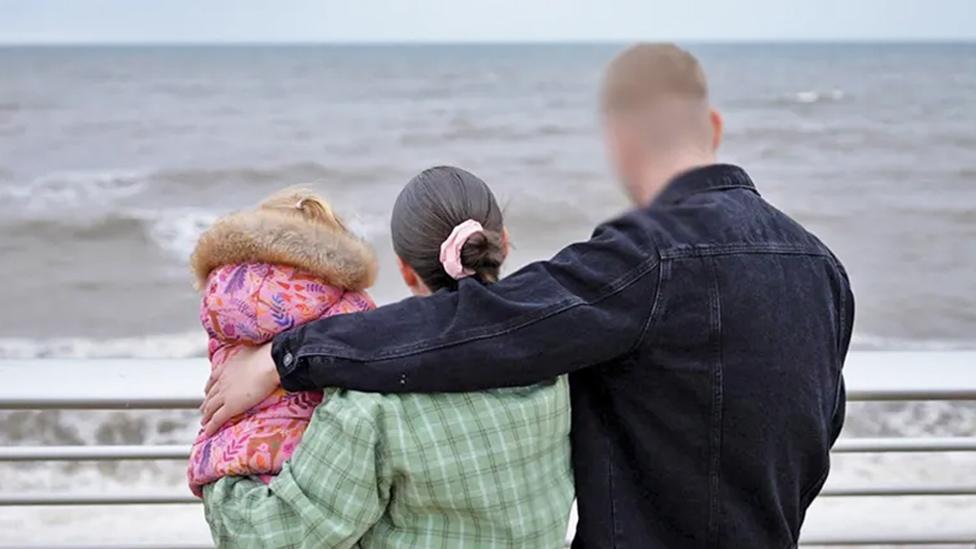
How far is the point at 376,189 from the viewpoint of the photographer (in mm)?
13156

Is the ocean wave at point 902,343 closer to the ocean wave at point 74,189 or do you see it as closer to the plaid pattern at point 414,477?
the plaid pattern at point 414,477

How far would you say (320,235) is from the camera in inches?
47.1

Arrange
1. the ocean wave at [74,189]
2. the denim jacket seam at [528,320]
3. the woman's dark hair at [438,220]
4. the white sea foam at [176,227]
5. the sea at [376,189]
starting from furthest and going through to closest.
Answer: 1. the ocean wave at [74,189]
2. the white sea foam at [176,227]
3. the sea at [376,189]
4. the woman's dark hair at [438,220]
5. the denim jacket seam at [528,320]

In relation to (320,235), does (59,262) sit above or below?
below

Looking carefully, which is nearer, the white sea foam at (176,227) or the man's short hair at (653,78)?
the man's short hair at (653,78)

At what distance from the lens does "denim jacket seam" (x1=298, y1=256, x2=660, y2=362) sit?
103cm

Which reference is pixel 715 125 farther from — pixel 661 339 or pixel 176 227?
pixel 176 227

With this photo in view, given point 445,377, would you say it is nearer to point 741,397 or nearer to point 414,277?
point 414,277

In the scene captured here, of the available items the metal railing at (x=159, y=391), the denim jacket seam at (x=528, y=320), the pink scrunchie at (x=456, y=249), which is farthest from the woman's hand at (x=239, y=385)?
the metal railing at (x=159, y=391)

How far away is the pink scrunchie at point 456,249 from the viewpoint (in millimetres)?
1085

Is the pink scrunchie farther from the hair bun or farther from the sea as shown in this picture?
the sea

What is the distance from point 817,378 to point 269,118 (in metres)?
21.4

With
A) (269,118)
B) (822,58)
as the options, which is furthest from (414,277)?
(822,58)

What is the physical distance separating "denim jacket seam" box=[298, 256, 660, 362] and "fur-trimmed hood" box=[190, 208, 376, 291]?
145 millimetres
